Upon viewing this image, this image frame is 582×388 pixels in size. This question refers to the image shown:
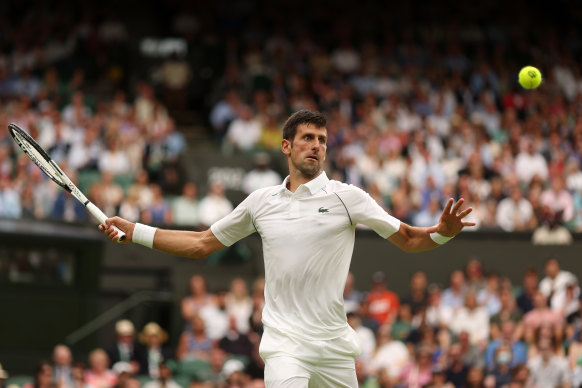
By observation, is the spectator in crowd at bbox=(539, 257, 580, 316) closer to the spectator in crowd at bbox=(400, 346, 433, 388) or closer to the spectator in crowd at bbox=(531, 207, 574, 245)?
the spectator in crowd at bbox=(531, 207, 574, 245)

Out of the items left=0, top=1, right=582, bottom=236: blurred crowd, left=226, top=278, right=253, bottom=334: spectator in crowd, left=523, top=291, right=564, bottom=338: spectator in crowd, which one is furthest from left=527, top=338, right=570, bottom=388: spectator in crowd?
left=226, top=278, right=253, bottom=334: spectator in crowd

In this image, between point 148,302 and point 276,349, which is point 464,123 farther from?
point 276,349

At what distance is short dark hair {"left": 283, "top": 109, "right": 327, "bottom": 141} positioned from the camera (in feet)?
22.4

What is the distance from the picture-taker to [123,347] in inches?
573

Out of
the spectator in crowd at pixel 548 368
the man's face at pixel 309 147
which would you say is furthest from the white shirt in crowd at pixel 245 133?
the man's face at pixel 309 147

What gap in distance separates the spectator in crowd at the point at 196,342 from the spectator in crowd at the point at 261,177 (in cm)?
432

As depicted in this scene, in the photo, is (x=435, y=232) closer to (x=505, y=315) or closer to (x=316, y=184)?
(x=316, y=184)

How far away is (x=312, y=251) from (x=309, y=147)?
67 cm

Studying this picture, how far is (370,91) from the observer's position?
22.4 meters

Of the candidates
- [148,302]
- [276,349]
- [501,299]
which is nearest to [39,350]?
[148,302]

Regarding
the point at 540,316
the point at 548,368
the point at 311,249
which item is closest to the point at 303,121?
the point at 311,249

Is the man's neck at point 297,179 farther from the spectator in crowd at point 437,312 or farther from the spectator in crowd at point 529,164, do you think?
the spectator in crowd at point 529,164

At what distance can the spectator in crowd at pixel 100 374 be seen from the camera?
44.2 ft

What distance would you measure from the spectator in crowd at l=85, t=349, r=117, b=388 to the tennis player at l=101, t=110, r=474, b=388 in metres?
7.16
